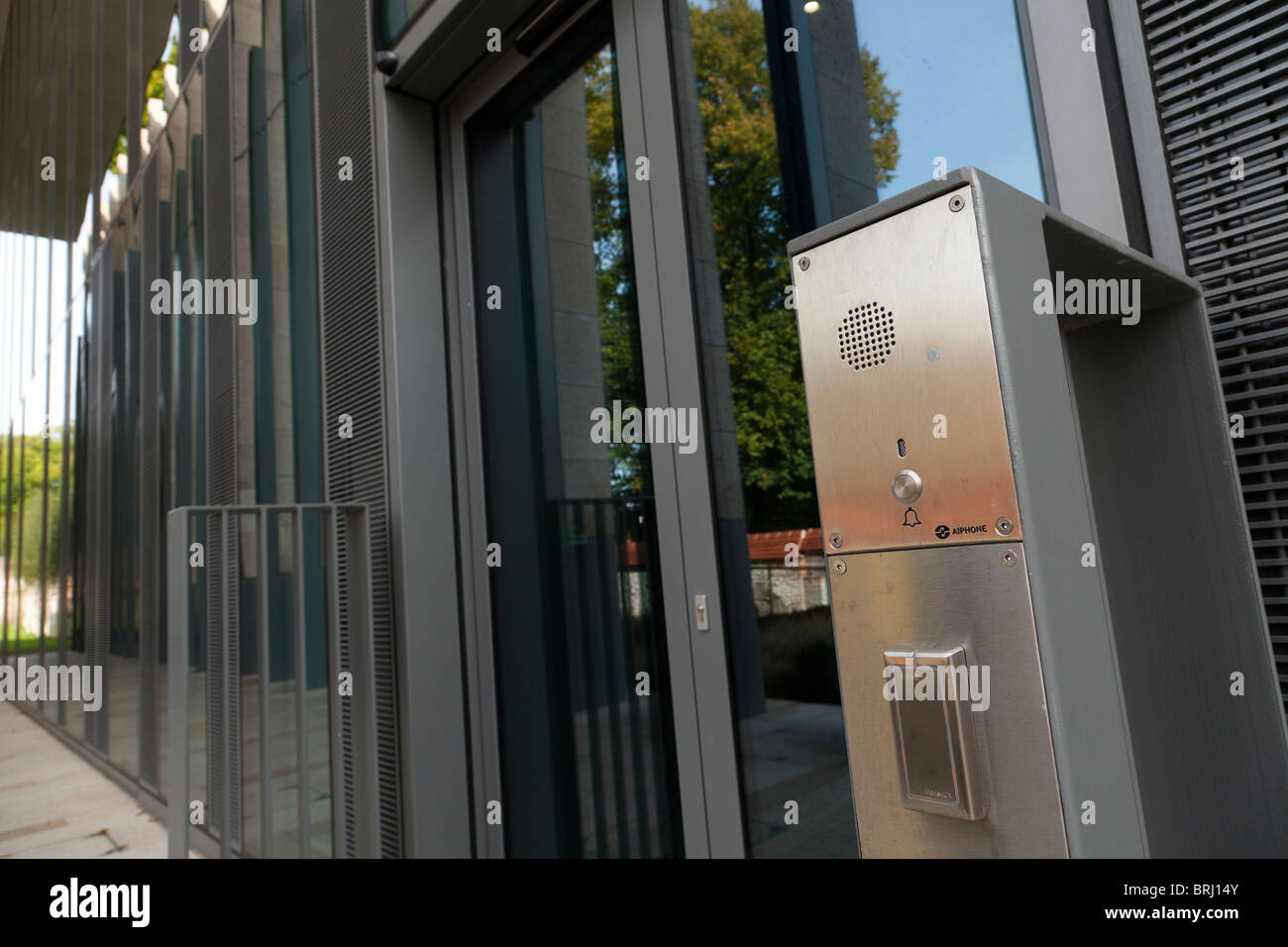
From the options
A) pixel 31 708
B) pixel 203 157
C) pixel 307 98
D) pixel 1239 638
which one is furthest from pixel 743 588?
pixel 31 708

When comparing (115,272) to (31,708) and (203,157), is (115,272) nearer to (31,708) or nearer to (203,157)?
(203,157)

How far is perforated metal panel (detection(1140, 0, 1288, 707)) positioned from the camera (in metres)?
0.91

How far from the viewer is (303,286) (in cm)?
320

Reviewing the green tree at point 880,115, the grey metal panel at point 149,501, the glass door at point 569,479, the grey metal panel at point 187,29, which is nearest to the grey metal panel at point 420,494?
the glass door at point 569,479

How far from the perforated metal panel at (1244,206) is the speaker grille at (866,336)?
472mm

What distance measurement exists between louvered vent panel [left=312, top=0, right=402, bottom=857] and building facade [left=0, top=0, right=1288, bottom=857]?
16 millimetres

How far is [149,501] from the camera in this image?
14.9 feet

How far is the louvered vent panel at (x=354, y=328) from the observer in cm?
256

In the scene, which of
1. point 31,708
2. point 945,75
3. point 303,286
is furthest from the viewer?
point 31,708

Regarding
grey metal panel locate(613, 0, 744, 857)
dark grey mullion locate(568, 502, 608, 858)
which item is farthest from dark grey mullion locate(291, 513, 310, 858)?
grey metal panel locate(613, 0, 744, 857)

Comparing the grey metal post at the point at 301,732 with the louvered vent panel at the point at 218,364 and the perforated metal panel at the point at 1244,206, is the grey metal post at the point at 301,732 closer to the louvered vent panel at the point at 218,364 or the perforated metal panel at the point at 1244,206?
the louvered vent panel at the point at 218,364

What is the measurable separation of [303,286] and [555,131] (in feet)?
4.53

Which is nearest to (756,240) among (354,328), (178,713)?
(354,328)

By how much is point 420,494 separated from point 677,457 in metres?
1.04
